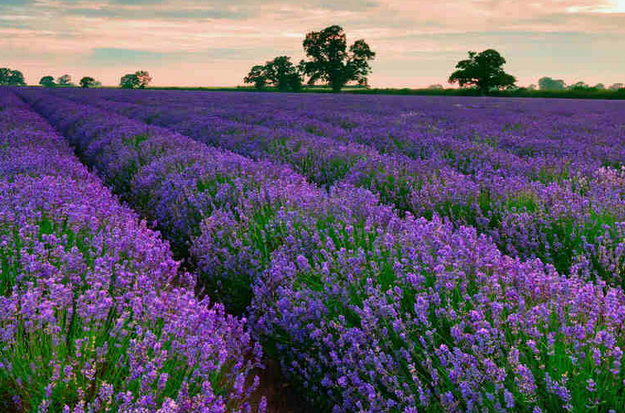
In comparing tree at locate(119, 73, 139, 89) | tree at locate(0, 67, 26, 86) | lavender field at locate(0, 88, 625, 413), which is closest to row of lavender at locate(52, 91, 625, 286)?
lavender field at locate(0, 88, 625, 413)

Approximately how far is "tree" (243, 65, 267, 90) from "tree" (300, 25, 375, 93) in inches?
456

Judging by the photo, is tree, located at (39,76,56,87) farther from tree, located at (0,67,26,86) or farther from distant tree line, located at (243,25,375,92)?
distant tree line, located at (243,25,375,92)

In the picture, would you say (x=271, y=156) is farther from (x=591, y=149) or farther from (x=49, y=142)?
(x=591, y=149)

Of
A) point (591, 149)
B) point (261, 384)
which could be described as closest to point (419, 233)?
point (261, 384)

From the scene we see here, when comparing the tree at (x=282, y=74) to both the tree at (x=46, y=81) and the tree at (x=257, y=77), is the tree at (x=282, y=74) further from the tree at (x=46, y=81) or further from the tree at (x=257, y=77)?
the tree at (x=46, y=81)

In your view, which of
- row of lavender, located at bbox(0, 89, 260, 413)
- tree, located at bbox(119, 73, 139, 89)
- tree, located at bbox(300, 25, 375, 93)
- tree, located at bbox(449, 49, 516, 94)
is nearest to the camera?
row of lavender, located at bbox(0, 89, 260, 413)

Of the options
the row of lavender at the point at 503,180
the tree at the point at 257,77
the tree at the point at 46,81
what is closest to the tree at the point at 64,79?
the tree at the point at 46,81

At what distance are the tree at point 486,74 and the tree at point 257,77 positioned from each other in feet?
96.1

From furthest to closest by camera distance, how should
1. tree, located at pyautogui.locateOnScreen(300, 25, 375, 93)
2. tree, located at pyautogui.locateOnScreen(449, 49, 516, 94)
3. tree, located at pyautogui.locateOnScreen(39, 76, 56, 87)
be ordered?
tree, located at pyautogui.locateOnScreen(39, 76, 56, 87) < tree, located at pyautogui.locateOnScreen(300, 25, 375, 93) < tree, located at pyautogui.locateOnScreen(449, 49, 516, 94)

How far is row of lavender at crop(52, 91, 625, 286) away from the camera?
10.6 ft

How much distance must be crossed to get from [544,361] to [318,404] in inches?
47.7

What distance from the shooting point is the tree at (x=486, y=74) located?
160 ft

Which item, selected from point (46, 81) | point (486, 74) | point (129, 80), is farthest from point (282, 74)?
point (46, 81)

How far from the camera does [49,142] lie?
22.7 ft
